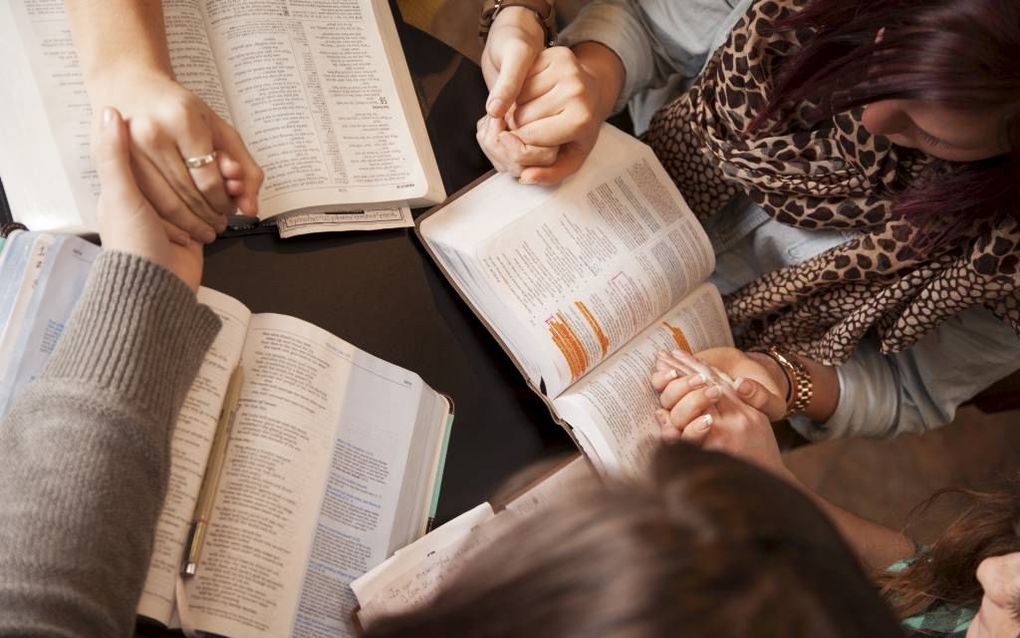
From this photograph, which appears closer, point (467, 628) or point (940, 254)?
point (467, 628)

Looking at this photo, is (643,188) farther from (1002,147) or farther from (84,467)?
(84,467)

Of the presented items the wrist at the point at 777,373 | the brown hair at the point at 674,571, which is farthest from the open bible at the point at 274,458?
the wrist at the point at 777,373

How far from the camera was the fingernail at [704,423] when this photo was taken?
88 cm

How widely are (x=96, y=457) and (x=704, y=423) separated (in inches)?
23.0

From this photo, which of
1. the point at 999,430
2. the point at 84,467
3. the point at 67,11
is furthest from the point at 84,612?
the point at 999,430

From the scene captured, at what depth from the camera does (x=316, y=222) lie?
82 cm

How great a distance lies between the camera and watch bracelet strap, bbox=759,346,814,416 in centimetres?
107

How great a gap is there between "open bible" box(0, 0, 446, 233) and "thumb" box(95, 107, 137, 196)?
0.04m

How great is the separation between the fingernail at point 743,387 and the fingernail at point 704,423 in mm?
74

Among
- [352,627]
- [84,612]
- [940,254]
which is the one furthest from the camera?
[940,254]

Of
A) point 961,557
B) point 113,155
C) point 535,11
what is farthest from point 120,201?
point 961,557

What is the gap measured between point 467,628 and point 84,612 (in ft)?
1.01

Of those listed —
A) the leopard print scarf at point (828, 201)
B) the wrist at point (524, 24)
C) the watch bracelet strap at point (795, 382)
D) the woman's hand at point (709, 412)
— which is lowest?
the watch bracelet strap at point (795, 382)

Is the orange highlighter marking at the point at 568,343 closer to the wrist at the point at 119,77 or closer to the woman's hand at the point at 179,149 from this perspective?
the woman's hand at the point at 179,149
